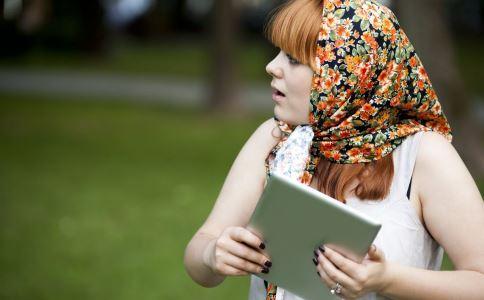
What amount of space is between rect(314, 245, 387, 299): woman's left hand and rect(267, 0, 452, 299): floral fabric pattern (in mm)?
356

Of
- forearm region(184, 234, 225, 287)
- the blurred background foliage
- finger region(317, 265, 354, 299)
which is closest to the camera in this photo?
finger region(317, 265, 354, 299)

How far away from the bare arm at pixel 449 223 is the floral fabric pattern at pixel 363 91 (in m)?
0.12

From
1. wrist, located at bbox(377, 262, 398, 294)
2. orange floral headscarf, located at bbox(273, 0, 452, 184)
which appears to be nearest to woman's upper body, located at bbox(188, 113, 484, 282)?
Answer: orange floral headscarf, located at bbox(273, 0, 452, 184)

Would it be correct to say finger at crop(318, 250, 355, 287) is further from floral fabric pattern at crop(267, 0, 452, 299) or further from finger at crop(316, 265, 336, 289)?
floral fabric pattern at crop(267, 0, 452, 299)

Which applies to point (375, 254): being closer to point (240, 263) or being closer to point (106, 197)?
point (240, 263)

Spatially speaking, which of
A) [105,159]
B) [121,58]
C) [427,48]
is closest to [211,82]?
[105,159]

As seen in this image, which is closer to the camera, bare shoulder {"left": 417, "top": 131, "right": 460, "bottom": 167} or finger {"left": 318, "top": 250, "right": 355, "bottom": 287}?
finger {"left": 318, "top": 250, "right": 355, "bottom": 287}

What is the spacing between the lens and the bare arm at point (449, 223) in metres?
2.29

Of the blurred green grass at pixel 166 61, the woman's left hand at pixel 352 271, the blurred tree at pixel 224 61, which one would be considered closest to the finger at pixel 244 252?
the woman's left hand at pixel 352 271

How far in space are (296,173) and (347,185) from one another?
14cm

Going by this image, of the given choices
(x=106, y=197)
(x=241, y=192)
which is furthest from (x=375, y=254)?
(x=106, y=197)

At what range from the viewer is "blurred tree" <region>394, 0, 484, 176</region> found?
32.0 feet

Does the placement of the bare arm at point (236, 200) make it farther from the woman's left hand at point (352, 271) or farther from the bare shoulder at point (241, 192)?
the woman's left hand at point (352, 271)

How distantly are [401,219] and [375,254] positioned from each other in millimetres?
279
